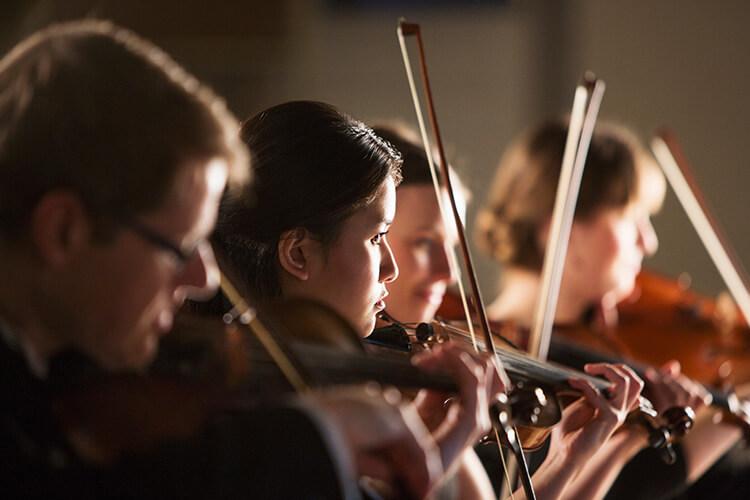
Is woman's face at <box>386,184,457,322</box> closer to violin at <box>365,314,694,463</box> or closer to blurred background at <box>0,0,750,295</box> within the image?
violin at <box>365,314,694,463</box>

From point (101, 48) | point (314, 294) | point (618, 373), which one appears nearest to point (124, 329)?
point (101, 48)

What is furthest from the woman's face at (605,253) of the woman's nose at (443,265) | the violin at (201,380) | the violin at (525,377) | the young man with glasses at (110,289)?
the young man with glasses at (110,289)

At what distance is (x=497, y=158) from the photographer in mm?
5469

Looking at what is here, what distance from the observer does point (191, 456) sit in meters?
0.88

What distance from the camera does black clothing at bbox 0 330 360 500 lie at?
0.88m

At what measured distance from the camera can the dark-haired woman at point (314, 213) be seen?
1.36m

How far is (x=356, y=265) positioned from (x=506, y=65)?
424cm

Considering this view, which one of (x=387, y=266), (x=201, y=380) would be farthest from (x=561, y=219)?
(x=201, y=380)

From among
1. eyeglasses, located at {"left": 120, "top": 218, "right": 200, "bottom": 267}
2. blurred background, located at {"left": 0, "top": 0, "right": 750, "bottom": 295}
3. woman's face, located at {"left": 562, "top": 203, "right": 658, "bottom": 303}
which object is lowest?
blurred background, located at {"left": 0, "top": 0, "right": 750, "bottom": 295}

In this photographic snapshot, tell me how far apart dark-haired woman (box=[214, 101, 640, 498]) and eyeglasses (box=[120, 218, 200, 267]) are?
418 mm

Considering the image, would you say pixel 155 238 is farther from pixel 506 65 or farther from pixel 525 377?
pixel 506 65

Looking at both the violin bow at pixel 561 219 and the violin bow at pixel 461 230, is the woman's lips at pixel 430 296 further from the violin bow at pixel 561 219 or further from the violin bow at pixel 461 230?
the violin bow at pixel 561 219

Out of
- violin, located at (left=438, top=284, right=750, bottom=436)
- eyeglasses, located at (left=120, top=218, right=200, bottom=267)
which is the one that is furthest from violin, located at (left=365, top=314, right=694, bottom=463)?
violin, located at (left=438, top=284, right=750, bottom=436)

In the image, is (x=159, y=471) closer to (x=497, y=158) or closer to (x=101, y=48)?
(x=101, y=48)
